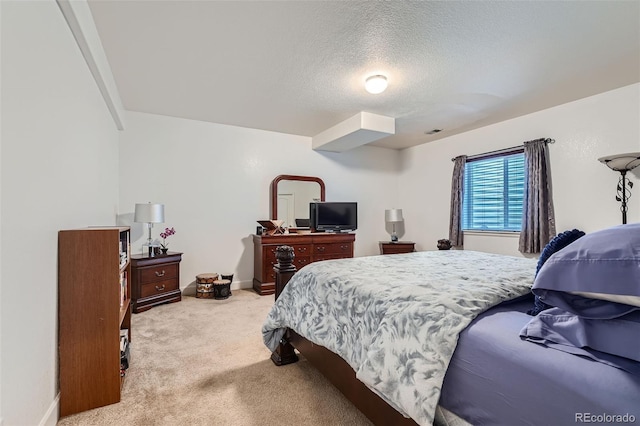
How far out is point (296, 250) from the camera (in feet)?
14.9

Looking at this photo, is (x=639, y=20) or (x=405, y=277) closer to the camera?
(x=405, y=277)

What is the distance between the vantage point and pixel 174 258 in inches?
151

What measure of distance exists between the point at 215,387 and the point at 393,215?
4391 millimetres

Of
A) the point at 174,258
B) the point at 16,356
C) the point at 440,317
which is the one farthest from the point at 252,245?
the point at 440,317

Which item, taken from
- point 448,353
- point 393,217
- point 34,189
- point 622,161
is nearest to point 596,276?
point 448,353

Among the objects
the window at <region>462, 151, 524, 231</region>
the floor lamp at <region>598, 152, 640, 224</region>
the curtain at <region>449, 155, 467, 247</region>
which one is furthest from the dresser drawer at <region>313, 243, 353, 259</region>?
the floor lamp at <region>598, 152, 640, 224</region>

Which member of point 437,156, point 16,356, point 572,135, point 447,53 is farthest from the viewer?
point 437,156

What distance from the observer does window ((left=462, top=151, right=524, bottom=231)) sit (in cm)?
433

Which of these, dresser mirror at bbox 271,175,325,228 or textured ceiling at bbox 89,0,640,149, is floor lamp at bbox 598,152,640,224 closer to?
textured ceiling at bbox 89,0,640,149

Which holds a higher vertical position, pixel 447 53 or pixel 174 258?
pixel 447 53

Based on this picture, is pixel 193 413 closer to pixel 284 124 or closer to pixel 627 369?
pixel 627 369

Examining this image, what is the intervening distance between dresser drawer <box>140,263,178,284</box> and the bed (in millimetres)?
2421

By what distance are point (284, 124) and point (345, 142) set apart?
966mm

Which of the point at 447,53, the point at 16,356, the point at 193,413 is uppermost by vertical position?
the point at 447,53
